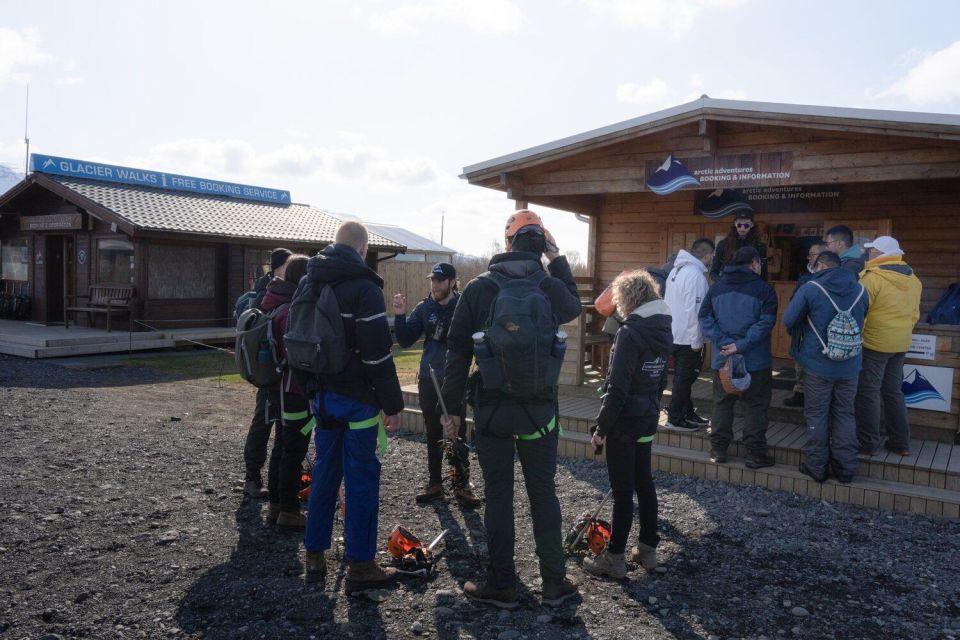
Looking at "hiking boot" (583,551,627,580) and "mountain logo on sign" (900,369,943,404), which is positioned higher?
"mountain logo on sign" (900,369,943,404)

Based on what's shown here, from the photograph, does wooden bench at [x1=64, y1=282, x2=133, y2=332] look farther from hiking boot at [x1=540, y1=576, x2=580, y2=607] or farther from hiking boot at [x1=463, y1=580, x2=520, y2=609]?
hiking boot at [x1=540, y1=576, x2=580, y2=607]

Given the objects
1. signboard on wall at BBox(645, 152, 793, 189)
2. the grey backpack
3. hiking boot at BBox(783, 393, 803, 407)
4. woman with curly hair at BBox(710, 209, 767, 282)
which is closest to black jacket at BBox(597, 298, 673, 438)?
the grey backpack

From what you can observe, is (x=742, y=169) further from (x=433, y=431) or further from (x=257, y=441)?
(x=257, y=441)

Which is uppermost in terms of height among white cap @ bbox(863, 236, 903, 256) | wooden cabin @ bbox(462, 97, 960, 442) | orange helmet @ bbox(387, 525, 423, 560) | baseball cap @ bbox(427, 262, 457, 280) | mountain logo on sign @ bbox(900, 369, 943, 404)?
wooden cabin @ bbox(462, 97, 960, 442)

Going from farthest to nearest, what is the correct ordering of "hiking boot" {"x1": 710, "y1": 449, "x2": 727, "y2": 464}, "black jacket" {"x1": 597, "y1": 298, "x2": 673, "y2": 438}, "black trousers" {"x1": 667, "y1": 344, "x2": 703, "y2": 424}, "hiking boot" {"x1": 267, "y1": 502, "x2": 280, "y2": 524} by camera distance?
1. "black trousers" {"x1": 667, "y1": 344, "x2": 703, "y2": 424}
2. "hiking boot" {"x1": 710, "y1": 449, "x2": 727, "y2": 464}
3. "hiking boot" {"x1": 267, "y1": 502, "x2": 280, "y2": 524}
4. "black jacket" {"x1": 597, "y1": 298, "x2": 673, "y2": 438}

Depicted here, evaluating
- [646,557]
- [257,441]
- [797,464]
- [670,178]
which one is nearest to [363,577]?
[646,557]

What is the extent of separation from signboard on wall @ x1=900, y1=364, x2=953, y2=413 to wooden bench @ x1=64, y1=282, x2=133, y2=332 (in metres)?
15.1

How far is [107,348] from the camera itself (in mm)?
14219

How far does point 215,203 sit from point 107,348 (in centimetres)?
729

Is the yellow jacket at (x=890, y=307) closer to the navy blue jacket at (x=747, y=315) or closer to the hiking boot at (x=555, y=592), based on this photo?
Answer: the navy blue jacket at (x=747, y=315)

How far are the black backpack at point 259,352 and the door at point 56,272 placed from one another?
625 inches

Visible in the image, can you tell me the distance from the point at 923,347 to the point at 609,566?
4134 millimetres

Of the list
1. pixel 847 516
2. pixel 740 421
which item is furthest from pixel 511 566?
pixel 740 421

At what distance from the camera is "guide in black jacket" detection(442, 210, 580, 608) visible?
3.45 metres
